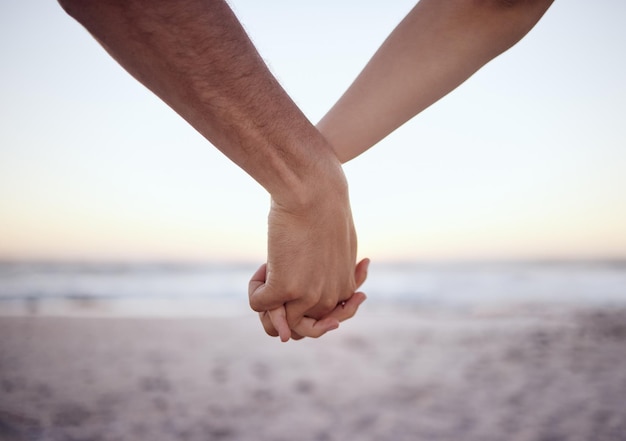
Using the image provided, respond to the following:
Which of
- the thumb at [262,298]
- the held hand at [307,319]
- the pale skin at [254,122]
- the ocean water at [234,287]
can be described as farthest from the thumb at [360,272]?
the ocean water at [234,287]

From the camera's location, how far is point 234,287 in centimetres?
1255

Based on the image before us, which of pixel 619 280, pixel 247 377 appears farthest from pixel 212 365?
pixel 619 280

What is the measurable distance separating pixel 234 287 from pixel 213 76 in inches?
477

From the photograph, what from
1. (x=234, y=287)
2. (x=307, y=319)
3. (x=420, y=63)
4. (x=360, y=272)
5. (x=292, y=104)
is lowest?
(x=307, y=319)

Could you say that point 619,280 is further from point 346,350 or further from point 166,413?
point 166,413

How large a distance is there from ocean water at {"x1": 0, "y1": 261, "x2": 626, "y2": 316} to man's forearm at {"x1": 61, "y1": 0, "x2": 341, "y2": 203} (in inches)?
278

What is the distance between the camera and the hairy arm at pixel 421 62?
49.3 inches

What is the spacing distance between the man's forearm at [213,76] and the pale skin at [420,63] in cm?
36

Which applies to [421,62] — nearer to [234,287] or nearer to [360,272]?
[360,272]

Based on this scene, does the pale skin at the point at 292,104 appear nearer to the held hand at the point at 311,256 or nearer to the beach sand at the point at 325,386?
the held hand at the point at 311,256

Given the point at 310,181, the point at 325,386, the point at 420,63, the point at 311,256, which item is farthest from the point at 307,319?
the point at 325,386

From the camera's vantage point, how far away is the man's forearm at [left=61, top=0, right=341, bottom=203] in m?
0.74

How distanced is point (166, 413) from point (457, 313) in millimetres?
5551

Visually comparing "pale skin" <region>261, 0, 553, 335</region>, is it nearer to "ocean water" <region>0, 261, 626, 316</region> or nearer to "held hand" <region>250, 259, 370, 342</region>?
"held hand" <region>250, 259, 370, 342</region>
